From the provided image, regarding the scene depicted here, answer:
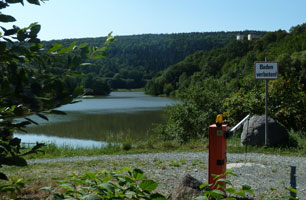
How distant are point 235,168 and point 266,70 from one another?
374 cm

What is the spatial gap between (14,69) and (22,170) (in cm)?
660

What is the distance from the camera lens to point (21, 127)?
1141 mm

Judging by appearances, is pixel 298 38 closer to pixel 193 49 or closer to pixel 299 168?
pixel 299 168

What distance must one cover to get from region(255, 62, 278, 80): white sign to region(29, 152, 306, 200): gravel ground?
219 centimetres

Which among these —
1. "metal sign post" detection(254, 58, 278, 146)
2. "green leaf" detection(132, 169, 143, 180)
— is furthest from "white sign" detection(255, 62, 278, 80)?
"green leaf" detection(132, 169, 143, 180)

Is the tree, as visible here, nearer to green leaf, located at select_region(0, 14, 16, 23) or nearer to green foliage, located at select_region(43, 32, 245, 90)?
green leaf, located at select_region(0, 14, 16, 23)

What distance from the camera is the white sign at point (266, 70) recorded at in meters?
9.59

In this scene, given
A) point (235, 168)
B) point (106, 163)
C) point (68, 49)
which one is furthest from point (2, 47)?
point (106, 163)

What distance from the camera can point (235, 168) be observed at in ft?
22.7

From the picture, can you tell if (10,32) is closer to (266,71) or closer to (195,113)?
(266,71)

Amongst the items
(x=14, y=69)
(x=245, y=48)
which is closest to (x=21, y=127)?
(x=14, y=69)

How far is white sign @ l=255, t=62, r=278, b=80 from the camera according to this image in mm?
9586

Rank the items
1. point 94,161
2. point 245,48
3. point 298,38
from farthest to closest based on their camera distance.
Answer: point 245,48, point 298,38, point 94,161

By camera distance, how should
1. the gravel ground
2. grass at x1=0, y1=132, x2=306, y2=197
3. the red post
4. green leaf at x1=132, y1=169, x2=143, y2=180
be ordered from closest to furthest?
green leaf at x1=132, y1=169, x2=143, y2=180
the red post
the gravel ground
grass at x1=0, y1=132, x2=306, y2=197
